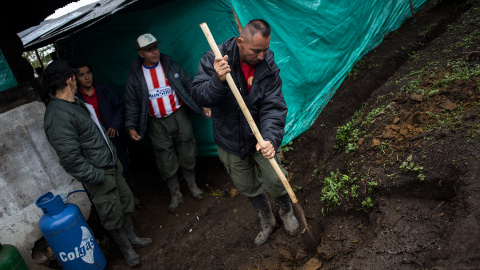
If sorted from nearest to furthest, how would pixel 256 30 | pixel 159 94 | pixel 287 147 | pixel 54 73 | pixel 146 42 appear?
pixel 256 30, pixel 54 73, pixel 146 42, pixel 159 94, pixel 287 147

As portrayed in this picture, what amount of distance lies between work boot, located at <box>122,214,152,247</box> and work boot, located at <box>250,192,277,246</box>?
1533 mm

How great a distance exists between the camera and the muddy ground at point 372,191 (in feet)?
8.16

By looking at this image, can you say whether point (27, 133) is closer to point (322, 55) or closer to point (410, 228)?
point (410, 228)

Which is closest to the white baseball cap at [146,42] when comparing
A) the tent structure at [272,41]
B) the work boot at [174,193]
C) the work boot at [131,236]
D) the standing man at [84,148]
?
the tent structure at [272,41]

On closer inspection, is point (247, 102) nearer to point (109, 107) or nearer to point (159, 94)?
point (159, 94)

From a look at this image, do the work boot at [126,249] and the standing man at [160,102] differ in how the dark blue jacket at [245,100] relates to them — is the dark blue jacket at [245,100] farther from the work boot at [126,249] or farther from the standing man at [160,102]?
the work boot at [126,249]

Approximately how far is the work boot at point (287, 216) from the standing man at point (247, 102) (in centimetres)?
1

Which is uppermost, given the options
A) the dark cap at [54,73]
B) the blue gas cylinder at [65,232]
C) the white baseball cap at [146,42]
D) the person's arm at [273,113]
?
the white baseball cap at [146,42]

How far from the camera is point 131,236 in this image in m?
3.93

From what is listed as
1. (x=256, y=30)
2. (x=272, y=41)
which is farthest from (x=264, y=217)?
(x=272, y=41)

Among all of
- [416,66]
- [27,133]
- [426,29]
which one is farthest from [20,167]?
[426,29]

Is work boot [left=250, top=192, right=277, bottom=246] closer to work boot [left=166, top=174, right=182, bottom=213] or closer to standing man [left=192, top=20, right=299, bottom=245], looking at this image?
standing man [left=192, top=20, right=299, bottom=245]

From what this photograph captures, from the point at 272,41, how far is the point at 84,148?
2795mm

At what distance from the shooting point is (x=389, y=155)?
3.25m
